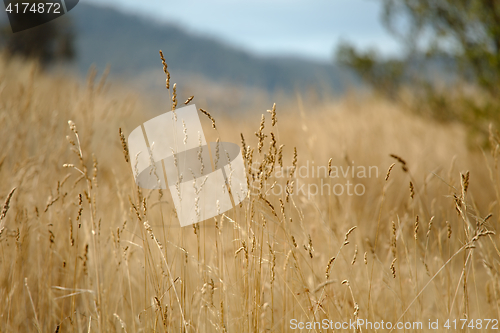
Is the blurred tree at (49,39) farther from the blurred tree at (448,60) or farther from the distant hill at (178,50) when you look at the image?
the distant hill at (178,50)

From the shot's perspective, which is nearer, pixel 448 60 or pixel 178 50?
pixel 448 60

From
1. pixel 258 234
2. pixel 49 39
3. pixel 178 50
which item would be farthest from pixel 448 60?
pixel 178 50

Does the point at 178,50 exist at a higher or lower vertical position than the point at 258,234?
higher

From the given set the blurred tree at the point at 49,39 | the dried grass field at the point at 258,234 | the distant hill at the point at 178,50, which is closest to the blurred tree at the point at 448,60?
the dried grass field at the point at 258,234

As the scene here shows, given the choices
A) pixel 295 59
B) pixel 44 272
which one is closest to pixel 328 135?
pixel 44 272

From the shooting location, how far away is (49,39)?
15.6 meters

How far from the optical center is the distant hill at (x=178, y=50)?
6794 cm

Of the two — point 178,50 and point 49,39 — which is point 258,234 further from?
point 178,50

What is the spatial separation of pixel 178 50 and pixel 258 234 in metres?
80.9

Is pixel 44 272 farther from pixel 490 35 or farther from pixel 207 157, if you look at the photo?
pixel 490 35

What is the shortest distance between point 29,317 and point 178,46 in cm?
8258

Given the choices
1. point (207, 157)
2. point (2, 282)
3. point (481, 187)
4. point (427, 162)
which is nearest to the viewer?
point (2, 282)

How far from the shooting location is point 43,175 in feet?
7.39

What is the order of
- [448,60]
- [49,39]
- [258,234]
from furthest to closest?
[49,39] → [448,60] → [258,234]
